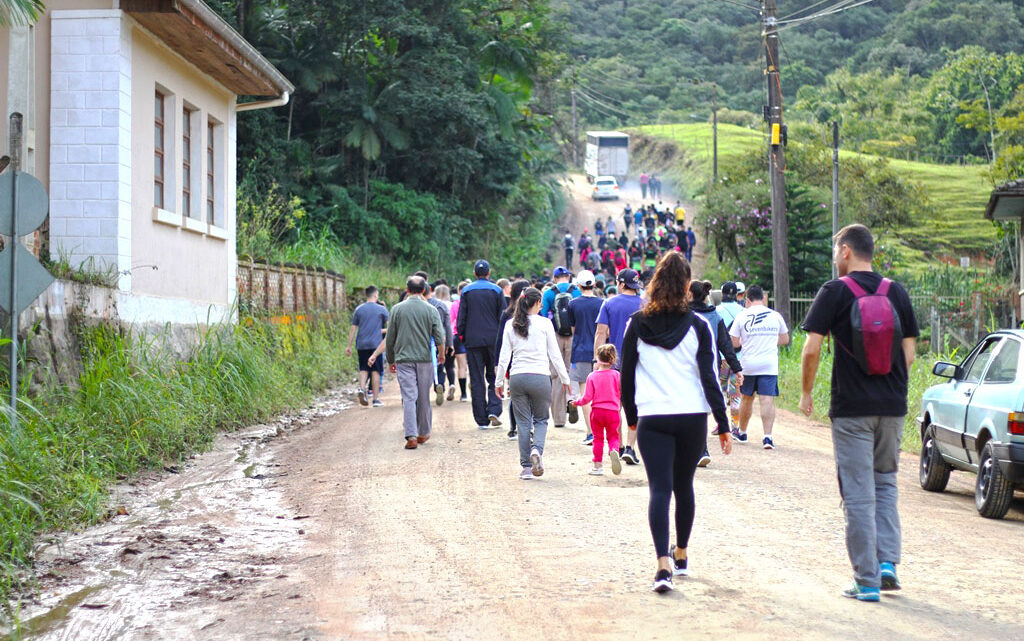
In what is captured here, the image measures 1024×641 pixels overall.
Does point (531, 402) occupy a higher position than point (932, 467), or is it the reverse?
point (531, 402)

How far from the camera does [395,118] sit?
3650cm

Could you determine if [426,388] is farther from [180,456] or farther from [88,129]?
[88,129]

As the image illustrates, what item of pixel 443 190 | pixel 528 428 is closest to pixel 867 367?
pixel 528 428

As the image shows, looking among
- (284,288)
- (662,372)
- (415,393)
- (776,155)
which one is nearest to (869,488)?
(662,372)

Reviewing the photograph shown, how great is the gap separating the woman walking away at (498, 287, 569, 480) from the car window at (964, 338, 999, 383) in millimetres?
3730

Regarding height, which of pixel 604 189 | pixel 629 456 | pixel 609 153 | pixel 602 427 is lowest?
pixel 629 456

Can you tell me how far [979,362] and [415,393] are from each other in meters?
5.94

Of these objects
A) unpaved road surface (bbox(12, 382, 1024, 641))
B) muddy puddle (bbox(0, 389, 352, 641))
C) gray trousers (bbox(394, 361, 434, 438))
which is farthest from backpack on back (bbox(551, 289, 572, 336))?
muddy puddle (bbox(0, 389, 352, 641))

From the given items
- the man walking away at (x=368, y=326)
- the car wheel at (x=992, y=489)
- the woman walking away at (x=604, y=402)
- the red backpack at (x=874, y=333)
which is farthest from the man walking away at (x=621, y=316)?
the man walking away at (x=368, y=326)

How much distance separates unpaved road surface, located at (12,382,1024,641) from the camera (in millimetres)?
6125

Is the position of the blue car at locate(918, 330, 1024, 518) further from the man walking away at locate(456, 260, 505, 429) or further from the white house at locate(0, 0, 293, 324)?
the white house at locate(0, 0, 293, 324)

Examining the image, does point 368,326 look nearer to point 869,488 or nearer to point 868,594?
point 869,488

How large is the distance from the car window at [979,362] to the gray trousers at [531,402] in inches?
152

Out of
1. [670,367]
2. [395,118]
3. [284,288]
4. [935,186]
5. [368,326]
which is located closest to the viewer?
[670,367]
